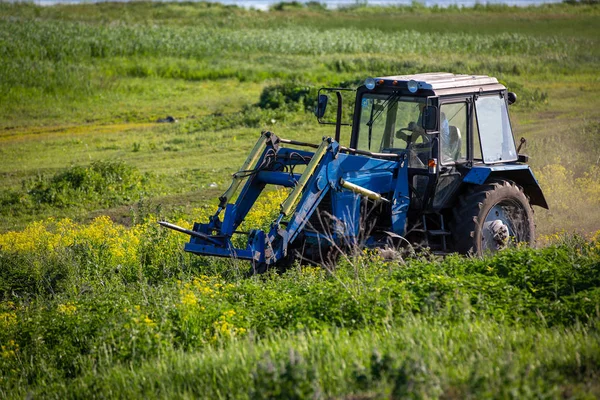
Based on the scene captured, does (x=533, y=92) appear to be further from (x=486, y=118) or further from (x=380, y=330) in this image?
(x=380, y=330)

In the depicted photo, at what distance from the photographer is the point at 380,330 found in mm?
7492

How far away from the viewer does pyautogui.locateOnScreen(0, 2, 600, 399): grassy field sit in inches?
255

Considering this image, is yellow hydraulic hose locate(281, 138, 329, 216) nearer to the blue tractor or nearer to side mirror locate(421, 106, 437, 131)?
the blue tractor

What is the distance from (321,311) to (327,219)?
2.35 m

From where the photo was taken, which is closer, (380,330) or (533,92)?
(380,330)

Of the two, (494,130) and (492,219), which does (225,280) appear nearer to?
(492,219)

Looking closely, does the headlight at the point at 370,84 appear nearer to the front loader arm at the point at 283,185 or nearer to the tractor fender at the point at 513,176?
the front loader arm at the point at 283,185

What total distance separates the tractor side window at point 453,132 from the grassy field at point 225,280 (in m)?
1.63

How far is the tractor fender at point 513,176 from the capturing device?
34.8 ft

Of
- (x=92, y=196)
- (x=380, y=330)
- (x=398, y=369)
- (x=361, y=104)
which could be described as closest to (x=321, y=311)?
(x=380, y=330)

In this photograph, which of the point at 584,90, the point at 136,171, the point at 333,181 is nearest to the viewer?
the point at 333,181

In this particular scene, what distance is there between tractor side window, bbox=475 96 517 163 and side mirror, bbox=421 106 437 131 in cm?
88

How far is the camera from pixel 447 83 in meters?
10.6

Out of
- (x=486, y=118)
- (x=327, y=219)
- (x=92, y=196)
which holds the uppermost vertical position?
(x=486, y=118)
